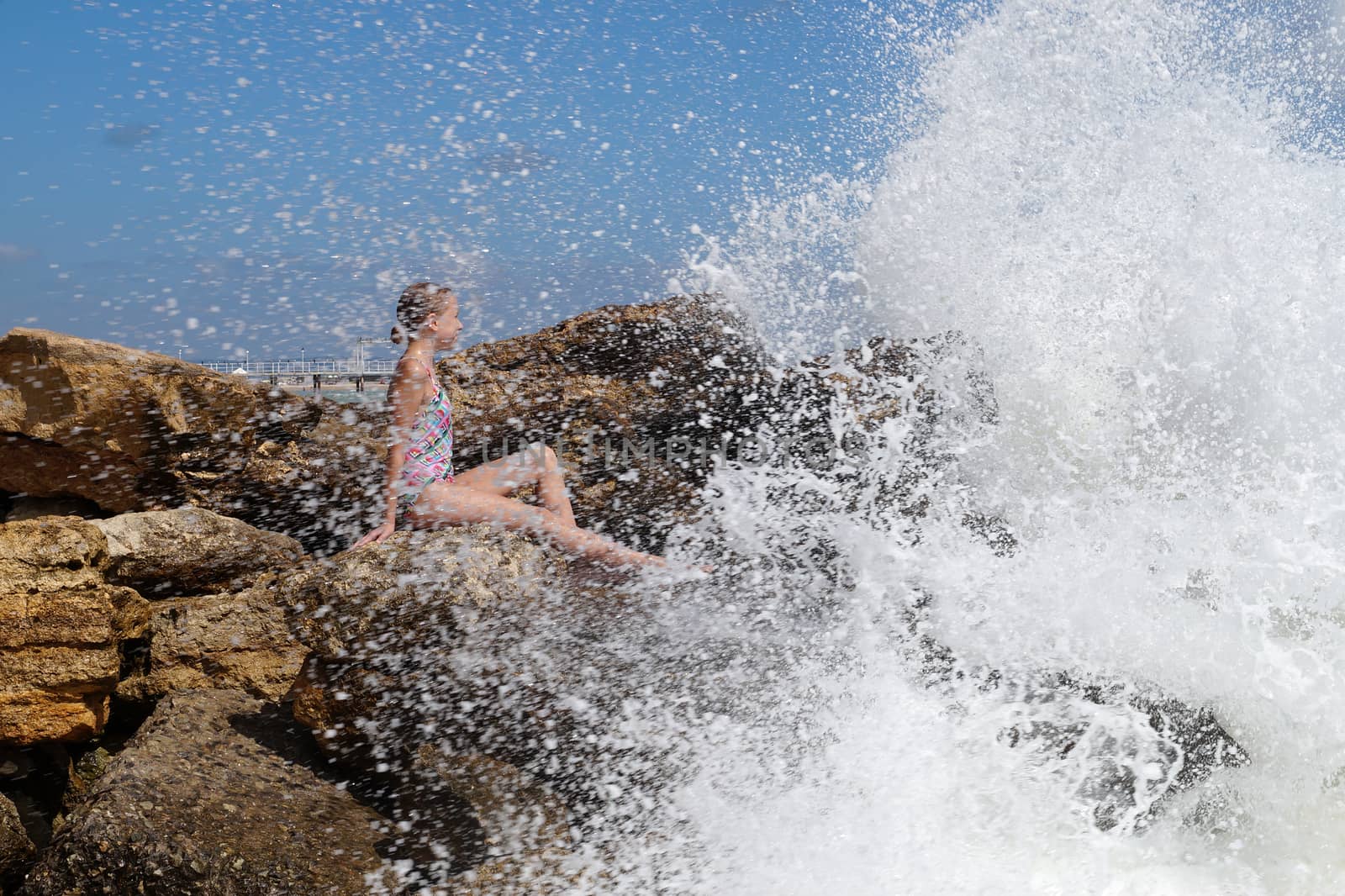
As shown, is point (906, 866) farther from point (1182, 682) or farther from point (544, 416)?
point (544, 416)

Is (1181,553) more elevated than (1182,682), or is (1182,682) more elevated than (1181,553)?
(1181,553)

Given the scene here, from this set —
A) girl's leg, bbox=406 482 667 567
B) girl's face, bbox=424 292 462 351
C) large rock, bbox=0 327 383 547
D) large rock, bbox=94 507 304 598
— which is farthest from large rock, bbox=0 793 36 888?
girl's face, bbox=424 292 462 351

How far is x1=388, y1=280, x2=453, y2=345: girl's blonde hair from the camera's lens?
480 cm

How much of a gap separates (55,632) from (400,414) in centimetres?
170

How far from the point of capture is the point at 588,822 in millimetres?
3393

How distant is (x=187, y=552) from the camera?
476cm

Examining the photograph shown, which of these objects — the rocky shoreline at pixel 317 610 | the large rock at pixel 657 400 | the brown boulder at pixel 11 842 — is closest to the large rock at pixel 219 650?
the rocky shoreline at pixel 317 610

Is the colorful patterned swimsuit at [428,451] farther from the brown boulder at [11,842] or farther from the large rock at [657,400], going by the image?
the brown boulder at [11,842]

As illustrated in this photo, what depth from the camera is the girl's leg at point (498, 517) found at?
14.0 feet

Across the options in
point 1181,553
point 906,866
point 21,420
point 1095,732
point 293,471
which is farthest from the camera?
point 293,471

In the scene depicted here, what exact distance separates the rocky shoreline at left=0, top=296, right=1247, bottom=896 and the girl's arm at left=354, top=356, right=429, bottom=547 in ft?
1.83

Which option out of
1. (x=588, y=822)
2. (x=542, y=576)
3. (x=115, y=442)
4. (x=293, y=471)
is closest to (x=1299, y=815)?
(x=588, y=822)

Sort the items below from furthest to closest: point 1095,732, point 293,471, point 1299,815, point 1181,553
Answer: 1. point 293,471
2. point 1181,553
3. point 1095,732
4. point 1299,815

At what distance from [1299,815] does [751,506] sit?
2.55 meters
